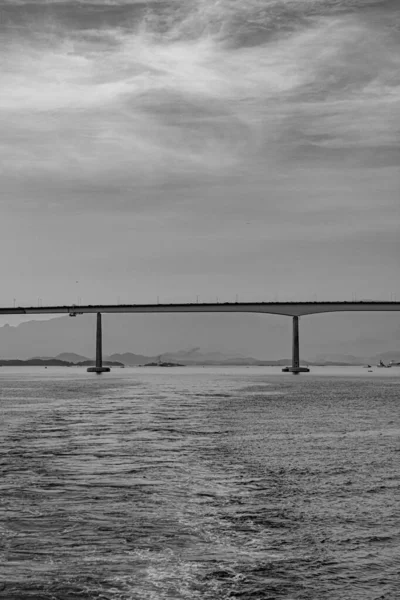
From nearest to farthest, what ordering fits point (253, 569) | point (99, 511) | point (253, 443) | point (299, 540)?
point (253, 569) → point (299, 540) → point (99, 511) → point (253, 443)

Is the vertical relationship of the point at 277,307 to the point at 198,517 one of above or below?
above

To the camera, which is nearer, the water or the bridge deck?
the water

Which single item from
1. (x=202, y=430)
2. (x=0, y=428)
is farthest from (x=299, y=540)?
(x=0, y=428)

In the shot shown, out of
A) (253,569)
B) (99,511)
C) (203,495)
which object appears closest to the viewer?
(253,569)

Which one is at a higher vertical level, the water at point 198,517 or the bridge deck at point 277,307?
the bridge deck at point 277,307

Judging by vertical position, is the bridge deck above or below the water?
above

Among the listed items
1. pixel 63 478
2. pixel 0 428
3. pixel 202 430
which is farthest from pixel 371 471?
pixel 0 428

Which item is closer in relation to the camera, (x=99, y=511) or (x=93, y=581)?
(x=93, y=581)

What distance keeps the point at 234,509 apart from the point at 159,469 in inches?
283

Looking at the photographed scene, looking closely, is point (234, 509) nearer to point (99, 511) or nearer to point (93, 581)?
point (99, 511)

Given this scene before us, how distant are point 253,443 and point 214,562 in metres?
21.0

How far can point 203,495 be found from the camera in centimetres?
2050

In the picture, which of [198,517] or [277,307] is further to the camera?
[277,307]

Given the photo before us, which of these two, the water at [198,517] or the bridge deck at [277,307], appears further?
the bridge deck at [277,307]
